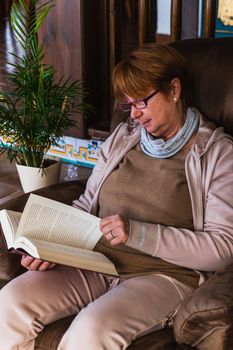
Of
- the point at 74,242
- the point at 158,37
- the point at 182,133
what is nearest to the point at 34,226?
the point at 74,242

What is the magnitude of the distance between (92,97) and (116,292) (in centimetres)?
182

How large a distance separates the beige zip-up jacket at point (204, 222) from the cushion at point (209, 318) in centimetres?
14

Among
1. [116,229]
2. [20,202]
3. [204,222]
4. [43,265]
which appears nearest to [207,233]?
[204,222]

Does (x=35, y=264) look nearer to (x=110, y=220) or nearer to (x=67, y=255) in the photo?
(x=67, y=255)

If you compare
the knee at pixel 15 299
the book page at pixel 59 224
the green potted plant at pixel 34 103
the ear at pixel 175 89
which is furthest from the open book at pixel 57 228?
the green potted plant at pixel 34 103

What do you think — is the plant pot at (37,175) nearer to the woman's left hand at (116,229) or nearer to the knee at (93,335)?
the woman's left hand at (116,229)

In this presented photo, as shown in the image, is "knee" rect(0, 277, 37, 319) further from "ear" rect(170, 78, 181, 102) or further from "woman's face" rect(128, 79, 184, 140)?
"ear" rect(170, 78, 181, 102)

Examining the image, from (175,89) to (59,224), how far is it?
52cm

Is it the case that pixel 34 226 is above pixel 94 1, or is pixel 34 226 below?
below

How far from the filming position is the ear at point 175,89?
1705mm

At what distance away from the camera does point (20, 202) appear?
1.89m

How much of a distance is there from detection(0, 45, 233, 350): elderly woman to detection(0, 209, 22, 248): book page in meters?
0.09

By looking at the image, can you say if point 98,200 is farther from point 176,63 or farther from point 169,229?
point 176,63

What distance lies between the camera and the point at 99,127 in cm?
324
